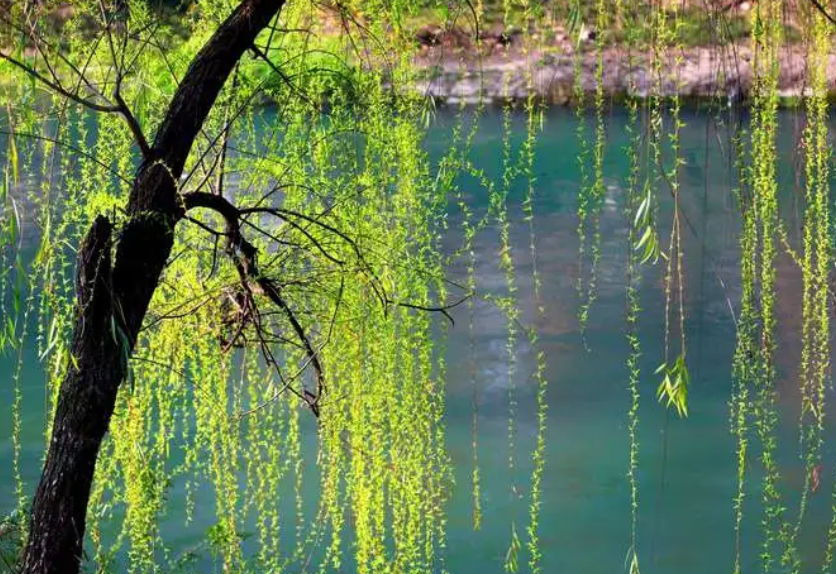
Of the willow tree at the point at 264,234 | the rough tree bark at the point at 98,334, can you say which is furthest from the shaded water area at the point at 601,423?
the rough tree bark at the point at 98,334

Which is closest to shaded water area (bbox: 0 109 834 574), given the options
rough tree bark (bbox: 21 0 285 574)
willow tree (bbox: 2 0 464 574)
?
willow tree (bbox: 2 0 464 574)

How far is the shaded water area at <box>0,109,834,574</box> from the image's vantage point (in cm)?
435

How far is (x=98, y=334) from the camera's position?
170cm

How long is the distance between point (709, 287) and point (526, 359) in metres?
1.24

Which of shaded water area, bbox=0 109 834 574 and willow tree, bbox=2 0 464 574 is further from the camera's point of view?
shaded water area, bbox=0 109 834 574

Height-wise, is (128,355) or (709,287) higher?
(709,287)

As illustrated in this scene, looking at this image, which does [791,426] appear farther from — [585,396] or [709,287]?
[709,287]

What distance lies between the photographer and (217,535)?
238 cm

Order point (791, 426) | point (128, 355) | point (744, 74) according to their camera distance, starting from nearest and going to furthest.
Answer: point (128, 355)
point (791, 426)
point (744, 74)

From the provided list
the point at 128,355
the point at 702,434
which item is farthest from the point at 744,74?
the point at 128,355

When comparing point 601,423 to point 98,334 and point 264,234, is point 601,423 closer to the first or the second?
point 264,234

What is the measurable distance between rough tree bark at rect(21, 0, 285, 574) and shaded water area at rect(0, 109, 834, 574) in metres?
1.62

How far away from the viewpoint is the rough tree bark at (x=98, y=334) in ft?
5.55

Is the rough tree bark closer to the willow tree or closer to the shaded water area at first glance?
the willow tree
